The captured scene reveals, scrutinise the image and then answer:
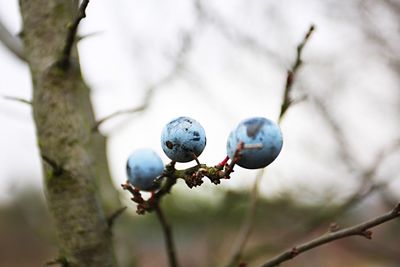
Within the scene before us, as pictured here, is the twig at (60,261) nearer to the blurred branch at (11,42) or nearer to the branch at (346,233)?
the branch at (346,233)

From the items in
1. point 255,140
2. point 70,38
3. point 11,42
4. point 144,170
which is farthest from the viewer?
point 11,42

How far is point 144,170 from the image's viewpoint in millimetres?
1153

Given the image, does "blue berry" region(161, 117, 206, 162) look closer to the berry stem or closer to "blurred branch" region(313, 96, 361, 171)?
the berry stem

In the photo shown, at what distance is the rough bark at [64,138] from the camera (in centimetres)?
130

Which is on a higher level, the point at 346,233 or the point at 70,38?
the point at 70,38

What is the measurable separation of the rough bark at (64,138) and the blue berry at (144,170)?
0.21 meters

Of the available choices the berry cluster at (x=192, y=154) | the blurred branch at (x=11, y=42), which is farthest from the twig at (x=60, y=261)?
the blurred branch at (x=11, y=42)

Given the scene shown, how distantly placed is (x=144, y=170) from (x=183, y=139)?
0.65 ft

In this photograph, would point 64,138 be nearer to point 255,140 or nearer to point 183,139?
point 183,139

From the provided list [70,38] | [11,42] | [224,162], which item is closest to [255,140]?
[224,162]

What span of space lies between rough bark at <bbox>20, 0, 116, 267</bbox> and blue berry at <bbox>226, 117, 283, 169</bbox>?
557mm

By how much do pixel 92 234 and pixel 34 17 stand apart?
2.24ft

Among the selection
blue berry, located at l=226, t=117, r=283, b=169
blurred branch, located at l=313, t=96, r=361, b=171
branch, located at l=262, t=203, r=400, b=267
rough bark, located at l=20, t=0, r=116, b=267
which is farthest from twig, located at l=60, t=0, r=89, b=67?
blurred branch, located at l=313, t=96, r=361, b=171

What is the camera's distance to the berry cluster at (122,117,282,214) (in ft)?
2.96
